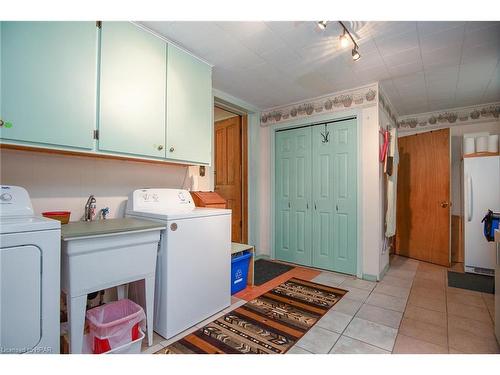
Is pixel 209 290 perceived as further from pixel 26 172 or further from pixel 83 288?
pixel 26 172

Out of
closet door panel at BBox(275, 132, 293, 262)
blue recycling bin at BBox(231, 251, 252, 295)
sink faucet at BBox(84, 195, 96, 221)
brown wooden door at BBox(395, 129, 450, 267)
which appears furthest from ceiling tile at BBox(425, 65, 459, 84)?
sink faucet at BBox(84, 195, 96, 221)

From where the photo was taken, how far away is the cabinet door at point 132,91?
1.65 metres

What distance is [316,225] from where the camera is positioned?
11.1 feet

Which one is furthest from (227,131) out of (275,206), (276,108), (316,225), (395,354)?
(395,354)

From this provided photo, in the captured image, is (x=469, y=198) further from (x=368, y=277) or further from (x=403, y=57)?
(x=403, y=57)

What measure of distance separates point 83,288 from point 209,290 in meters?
0.94

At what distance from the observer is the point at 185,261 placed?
70.7 inches

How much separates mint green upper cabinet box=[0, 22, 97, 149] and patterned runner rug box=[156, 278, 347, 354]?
5.05 feet

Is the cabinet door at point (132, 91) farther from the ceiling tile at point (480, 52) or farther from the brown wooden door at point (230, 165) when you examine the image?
the ceiling tile at point (480, 52)

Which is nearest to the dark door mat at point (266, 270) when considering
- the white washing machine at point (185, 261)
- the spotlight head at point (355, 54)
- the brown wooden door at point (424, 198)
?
the white washing machine at point (185, 261)

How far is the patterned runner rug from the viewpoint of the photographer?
1632 millimetres

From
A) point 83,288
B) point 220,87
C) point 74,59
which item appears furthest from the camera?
point 220,87

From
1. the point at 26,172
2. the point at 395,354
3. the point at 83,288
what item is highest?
the point at 26,172

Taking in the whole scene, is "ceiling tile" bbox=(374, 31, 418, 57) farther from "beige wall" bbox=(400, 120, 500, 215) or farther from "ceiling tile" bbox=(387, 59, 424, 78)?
"beige wall" bbox=(400, 120, 500, 215)
